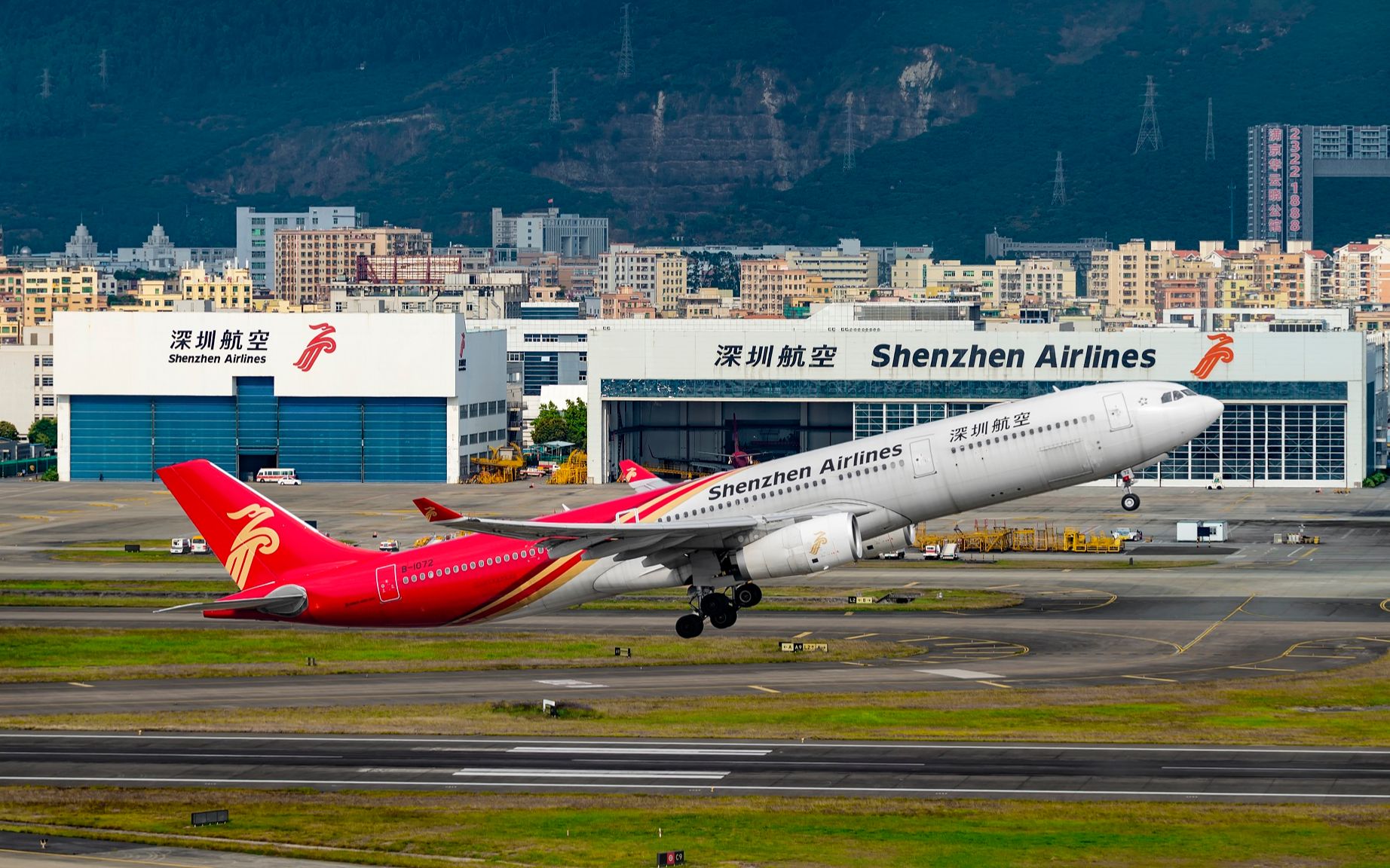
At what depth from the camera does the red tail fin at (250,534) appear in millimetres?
86062

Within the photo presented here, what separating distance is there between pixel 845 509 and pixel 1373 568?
272 feet

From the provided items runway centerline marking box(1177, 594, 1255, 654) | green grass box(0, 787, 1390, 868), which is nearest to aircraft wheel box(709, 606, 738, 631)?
green grass box(0, 787, 1390, 868)

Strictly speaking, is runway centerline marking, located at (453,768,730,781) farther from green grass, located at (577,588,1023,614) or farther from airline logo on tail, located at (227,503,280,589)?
green grass, located at (577,588,1023,614)

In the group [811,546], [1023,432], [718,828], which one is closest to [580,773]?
[718,828]

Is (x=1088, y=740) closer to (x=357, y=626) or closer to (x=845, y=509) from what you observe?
(x=845, y=509)

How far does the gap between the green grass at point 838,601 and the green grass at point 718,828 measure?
50676 millimetres

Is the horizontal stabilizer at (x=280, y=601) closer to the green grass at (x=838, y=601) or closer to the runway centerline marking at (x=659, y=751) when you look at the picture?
the runway centerline marking at (x=659, y=751)

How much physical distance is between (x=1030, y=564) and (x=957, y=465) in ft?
259

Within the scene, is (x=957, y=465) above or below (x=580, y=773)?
above

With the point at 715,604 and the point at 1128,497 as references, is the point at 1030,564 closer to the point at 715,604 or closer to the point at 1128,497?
the point at 1128,497

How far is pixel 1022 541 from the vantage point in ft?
557

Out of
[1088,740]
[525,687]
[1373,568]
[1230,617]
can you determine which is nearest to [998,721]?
[1088,740]

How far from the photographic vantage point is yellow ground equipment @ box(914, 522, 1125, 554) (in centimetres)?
16550

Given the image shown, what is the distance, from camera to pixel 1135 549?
166 m
